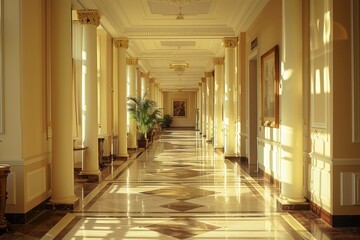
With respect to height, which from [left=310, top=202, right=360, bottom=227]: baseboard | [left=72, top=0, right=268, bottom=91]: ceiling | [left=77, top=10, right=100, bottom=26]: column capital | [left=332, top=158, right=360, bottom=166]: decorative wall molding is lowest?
[left=310, top=202, right=360, bottom=227]: baseboard

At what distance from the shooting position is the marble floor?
5.14 meters

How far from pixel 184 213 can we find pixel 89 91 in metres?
4.14

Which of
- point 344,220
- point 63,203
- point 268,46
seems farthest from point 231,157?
point 344,220

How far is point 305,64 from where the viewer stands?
20.9 feet

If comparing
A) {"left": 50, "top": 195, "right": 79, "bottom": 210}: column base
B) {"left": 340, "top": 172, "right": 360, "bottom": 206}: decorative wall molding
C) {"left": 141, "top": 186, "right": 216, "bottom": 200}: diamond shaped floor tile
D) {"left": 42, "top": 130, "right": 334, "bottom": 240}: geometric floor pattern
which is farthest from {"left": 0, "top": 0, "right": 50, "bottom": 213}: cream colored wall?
{"left": 340, "top": 172, "right": 360, "bottom": 206}: decorative wall molding

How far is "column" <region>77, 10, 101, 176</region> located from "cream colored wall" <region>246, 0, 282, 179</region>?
3707mm

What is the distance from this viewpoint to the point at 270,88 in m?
8.95

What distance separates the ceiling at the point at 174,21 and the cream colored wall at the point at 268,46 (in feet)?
1.23

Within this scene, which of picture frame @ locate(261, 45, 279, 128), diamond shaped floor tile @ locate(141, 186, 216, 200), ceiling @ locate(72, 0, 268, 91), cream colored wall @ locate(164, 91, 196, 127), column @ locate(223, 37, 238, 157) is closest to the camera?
diamond shaped floor tile @ locate(141, 186, 216, 200)

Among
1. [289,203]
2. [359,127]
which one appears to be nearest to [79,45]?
[289,203]

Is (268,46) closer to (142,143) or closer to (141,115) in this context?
(141,115)

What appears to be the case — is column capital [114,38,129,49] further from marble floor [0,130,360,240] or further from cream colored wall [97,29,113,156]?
marble floor [0,130,360,240]

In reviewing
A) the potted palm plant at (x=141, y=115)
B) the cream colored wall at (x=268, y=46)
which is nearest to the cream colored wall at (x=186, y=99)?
the potted palm plant at (x=141, y=115)

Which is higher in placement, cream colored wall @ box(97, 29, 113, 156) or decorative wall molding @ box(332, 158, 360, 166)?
cream colored wall @ box(97, 29, 113, 156)
